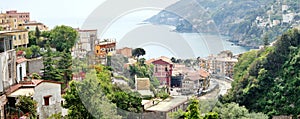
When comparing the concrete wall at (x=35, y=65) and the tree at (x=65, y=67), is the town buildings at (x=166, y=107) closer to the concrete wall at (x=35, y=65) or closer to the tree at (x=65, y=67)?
the tree at (x=65, y=67)

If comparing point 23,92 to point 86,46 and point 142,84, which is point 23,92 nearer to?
point 86,46

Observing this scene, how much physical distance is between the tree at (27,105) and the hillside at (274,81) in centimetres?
406

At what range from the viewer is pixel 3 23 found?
7703 millimetres

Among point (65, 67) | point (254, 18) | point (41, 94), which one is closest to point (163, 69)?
point (41, 94)

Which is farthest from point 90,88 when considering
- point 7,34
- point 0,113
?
point 7,34

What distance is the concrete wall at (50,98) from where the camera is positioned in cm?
285

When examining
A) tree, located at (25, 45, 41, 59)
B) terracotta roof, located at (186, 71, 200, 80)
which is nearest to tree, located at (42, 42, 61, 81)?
tree, located at (25, 45, 41, 59)

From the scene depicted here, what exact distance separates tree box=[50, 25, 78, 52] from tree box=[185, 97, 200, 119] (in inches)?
168

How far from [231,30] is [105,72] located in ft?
47.0

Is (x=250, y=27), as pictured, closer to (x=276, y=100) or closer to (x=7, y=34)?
(x=276, y=100)

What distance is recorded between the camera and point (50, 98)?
3008mm

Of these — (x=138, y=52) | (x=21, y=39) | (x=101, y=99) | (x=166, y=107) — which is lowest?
(x=166, y=107)

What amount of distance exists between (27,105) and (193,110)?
1.32 m

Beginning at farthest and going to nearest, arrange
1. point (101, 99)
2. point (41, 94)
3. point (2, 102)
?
point (41, 94) → point (2, 102) → point (101, 99)
